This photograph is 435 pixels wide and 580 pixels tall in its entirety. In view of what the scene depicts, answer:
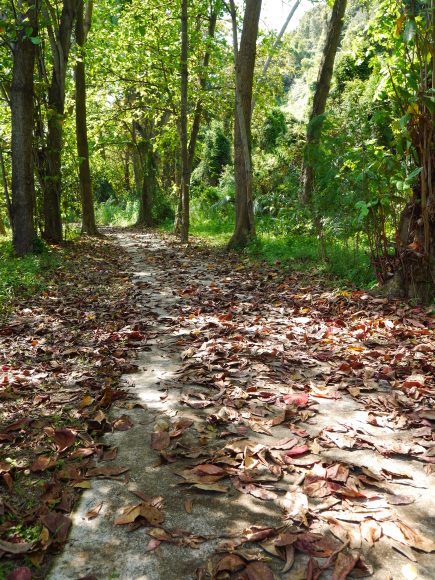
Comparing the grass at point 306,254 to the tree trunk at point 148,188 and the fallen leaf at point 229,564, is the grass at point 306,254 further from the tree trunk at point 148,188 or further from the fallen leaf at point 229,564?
the tree trunk at point 148,188

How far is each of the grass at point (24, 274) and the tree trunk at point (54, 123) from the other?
2307 mm

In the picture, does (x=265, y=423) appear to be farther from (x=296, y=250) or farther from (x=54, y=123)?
(x=54, y=123)

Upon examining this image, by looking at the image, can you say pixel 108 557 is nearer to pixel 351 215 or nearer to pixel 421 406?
pixel 421 406

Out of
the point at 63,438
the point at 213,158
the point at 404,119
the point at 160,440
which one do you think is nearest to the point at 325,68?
the point at 404,119

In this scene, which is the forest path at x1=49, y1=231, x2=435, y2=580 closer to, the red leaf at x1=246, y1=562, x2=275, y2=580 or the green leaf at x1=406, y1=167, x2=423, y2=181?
the red leaf at x1=246, y1=562, x2=275, y2=580

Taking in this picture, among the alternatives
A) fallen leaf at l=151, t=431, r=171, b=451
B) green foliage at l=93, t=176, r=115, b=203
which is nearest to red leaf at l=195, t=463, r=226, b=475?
fallen leaf at l=151, t=431, r=171, b=451

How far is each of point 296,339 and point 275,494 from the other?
2.36 metres

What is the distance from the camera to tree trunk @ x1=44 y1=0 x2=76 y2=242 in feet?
37.8

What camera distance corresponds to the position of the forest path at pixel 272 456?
1.83 m

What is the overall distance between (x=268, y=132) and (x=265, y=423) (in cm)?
2578

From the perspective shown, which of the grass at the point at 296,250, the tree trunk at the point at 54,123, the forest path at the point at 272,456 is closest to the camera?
the forest path at the point at 272,456

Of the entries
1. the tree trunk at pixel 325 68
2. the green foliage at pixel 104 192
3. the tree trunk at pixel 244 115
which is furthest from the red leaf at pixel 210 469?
the green foliage at pixel 104 192

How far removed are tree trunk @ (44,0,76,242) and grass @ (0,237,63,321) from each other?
231cm

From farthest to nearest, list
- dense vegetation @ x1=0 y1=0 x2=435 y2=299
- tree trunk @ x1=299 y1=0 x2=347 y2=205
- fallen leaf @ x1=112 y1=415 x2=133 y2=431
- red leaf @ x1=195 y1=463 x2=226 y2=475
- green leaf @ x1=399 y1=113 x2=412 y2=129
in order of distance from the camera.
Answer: tree trunk @ x1=299 y1=0 x2=347 y2=205 → dense vegetation @ x1=0 y1=0 x2=435 y2=299 → green leaf @ x1=399 y1=113 x2=412 y2=129 → fallen leaf @ x1=112 y1=415 x2=133 y2=431 → red leaf @ x1=195 y1=463 x2=226 y2=475
